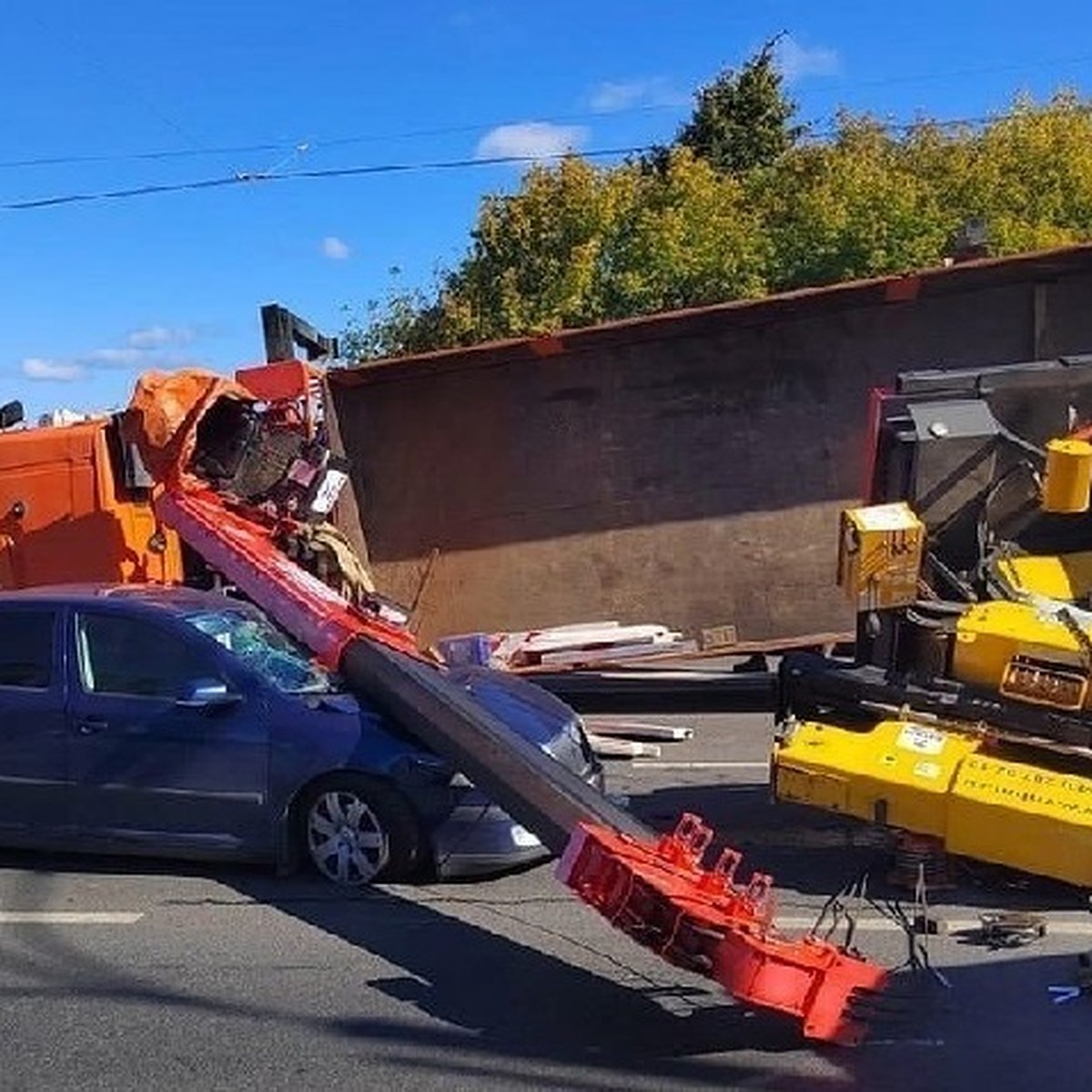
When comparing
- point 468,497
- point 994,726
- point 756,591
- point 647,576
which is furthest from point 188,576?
point 994,726

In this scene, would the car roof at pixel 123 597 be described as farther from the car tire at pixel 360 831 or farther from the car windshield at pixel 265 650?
the car tire at pixel 360 831

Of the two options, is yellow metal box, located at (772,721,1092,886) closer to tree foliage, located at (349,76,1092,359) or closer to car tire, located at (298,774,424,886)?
car tire, located at (298,774,424,886)

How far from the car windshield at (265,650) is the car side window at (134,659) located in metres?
0.16

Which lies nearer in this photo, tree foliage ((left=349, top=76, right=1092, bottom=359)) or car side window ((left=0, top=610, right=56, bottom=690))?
car side window ((left=0, top=610, right=56, bottom=690))

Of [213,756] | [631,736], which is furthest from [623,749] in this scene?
[213,756]

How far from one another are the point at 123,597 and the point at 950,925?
4239mm

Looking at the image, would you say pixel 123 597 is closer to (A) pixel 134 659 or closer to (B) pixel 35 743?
(A) pixel 134 659

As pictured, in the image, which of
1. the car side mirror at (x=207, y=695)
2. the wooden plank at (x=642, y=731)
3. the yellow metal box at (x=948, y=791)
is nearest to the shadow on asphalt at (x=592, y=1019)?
the yellow metal box at (x=948, y=791)

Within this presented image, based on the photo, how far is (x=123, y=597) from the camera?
307 inches

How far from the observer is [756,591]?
39.3 feet

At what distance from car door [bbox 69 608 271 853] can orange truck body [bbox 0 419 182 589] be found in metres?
3.92

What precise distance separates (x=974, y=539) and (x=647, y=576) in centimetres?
464

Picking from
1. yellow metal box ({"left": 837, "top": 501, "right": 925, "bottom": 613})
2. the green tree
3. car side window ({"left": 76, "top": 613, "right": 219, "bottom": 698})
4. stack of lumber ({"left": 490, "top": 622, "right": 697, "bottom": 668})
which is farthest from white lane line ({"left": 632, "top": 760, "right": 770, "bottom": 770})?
the green tree

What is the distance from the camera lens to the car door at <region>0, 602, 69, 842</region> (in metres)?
7.41
